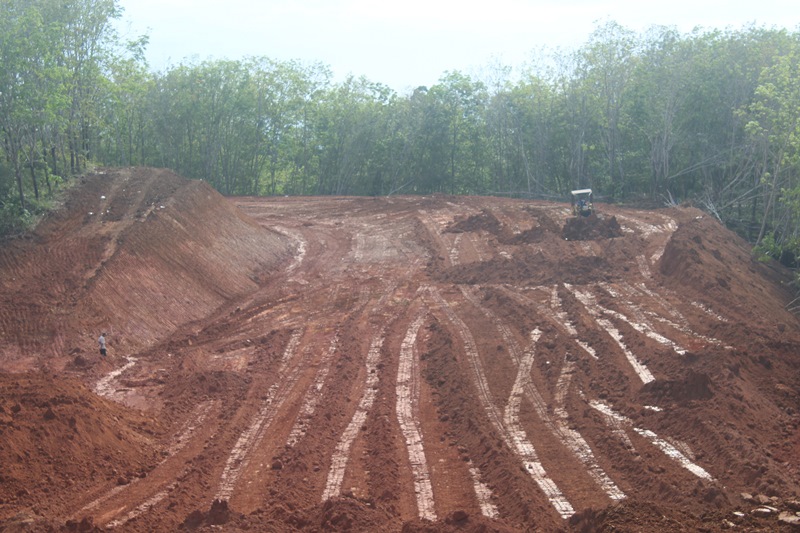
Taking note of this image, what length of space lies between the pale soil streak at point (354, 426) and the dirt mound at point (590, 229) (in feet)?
50.7

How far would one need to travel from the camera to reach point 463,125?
2066 inches

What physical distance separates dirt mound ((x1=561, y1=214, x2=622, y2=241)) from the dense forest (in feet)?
23.2

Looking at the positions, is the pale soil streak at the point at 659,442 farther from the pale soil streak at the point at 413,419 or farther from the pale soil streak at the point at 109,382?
the pale soil streak at the point at 109,382

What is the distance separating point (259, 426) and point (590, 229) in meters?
22.7

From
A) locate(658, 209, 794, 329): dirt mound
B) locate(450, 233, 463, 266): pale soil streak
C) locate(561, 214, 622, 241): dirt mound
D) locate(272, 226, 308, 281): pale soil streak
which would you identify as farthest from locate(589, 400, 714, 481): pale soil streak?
locate(561, 214, 622, 241): dirt mound

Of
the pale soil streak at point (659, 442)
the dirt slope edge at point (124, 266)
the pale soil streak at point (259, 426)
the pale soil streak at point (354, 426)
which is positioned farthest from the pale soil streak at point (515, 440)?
the dirt slope edge at point (124, 266)

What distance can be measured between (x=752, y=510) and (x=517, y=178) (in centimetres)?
4573

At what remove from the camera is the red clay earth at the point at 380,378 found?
1069cm

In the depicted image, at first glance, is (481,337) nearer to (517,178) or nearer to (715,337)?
(715,337)

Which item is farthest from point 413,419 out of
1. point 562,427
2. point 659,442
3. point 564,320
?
point 564,320

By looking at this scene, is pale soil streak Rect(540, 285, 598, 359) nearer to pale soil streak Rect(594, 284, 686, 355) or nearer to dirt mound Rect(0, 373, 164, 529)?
pale soil streak Rect(594, 284, 686, 355)

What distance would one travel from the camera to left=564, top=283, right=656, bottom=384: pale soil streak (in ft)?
53.9

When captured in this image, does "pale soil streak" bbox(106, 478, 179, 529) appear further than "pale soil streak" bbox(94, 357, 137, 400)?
No

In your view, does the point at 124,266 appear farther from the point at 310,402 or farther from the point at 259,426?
the point at 259,426
